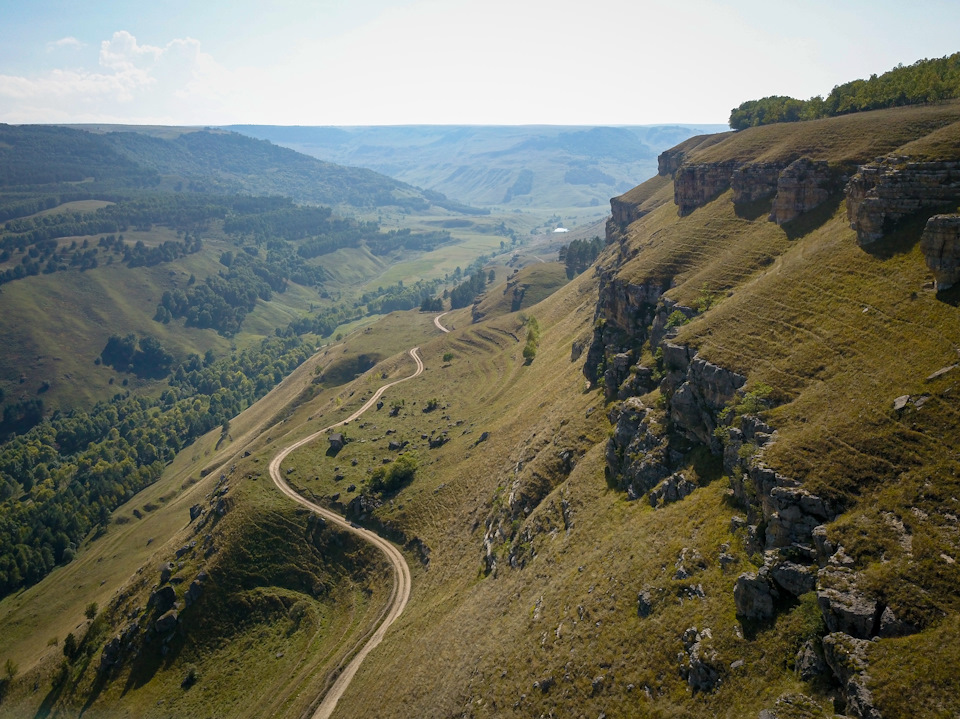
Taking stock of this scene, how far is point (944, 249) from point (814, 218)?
3551cm

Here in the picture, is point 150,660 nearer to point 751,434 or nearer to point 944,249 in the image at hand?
point 751,434

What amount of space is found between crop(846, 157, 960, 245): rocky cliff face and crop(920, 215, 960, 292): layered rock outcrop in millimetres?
12033

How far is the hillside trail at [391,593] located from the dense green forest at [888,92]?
13242 centimetres

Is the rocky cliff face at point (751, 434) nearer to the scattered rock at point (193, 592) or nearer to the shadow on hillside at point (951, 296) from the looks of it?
the shadow on hillside at point (951, 296)

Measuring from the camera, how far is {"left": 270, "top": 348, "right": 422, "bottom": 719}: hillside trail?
269ft

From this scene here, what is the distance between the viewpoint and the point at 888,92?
117 m

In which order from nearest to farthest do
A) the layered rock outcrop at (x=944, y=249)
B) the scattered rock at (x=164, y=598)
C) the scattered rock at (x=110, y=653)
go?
the layered rock outcrop at (x=944, y=249) → the scattered rock at (x=110, y=653) → the scattered rock at (x=164, y=598)

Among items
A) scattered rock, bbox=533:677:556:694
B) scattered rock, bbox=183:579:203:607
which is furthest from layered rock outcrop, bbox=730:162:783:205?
scattered rock, bbox=183:579:203:607

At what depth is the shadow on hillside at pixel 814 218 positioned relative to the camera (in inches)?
3359

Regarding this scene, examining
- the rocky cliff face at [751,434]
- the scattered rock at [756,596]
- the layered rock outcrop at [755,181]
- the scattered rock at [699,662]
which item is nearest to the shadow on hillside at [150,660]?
the rocky cliff face at [751,434]

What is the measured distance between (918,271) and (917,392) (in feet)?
62.9

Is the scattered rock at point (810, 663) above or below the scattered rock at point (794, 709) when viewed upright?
above

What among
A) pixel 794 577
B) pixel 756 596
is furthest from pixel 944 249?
pixel 756 596

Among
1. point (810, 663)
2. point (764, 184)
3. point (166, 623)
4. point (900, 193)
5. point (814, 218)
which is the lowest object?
point (166, 623)
